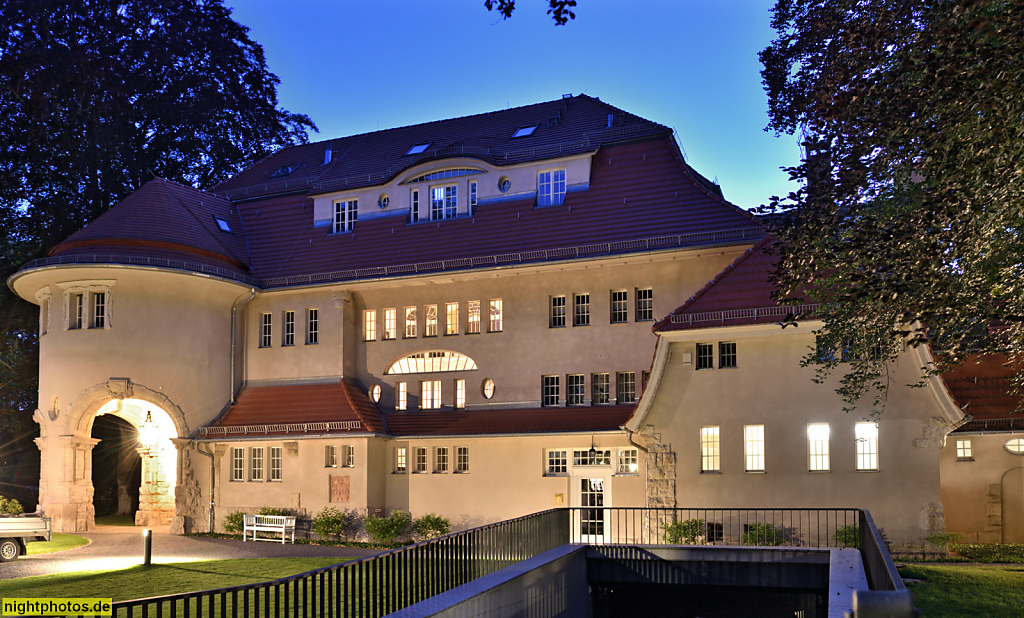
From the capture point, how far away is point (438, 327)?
114 feet

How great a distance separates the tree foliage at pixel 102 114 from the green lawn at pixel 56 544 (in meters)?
12.8

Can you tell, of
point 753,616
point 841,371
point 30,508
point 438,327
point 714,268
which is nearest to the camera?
point 753,616

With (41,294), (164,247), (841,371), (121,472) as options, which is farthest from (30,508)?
(841,371)

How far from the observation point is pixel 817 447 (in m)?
26.3

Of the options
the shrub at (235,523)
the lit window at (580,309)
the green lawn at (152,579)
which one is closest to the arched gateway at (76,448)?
the shrub at (235,523)

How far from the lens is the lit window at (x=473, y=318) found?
34156 mm

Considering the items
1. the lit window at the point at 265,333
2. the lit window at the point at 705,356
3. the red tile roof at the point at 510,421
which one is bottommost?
the red tile roof at the point at 510,421

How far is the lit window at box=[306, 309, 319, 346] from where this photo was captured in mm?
36031

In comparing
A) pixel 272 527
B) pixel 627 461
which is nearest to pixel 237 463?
pixel 272 527

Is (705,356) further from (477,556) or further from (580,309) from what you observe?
(477,556)

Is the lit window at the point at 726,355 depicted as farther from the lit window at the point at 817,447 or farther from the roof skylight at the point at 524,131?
the roof skylight at the point at 524,131

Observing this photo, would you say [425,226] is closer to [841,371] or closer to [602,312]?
[602,312]

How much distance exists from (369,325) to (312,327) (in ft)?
7.01

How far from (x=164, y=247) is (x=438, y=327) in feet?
33.1
